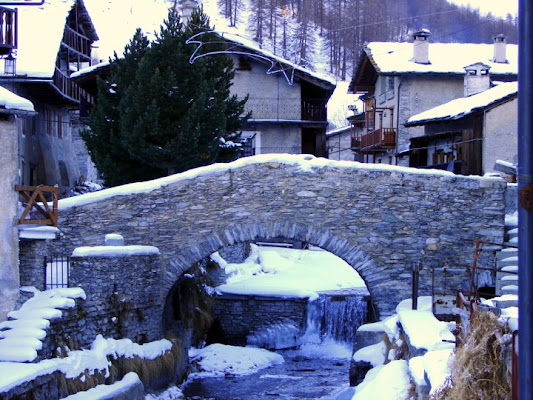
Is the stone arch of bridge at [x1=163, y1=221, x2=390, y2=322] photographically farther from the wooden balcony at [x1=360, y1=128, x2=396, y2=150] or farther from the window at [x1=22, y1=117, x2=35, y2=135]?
the wooden balcony at [x1=360, y1=128, x2=396, y2=150]

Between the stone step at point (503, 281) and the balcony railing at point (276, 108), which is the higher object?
the balcony railing at point (276, 108)

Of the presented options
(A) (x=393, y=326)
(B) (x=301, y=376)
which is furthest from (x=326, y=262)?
(A) (x=393, y=326)

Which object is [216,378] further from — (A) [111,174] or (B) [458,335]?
(B) [458,335]

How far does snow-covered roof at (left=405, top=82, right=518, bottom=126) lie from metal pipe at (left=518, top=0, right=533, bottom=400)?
17.4 meters

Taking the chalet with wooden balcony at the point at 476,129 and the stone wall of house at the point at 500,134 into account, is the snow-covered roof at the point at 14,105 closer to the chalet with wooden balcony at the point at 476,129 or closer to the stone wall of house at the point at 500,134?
the chalet with wooden balcony at the point at 476,129

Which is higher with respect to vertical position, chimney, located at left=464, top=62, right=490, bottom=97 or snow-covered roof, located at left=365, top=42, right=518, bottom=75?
snow-covered roof, located at left=365, top=42, right=518, bottom=75

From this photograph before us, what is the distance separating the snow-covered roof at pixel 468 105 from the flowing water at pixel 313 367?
566cm

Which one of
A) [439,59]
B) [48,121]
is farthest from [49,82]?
[439,59]

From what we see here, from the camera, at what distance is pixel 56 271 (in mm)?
13727

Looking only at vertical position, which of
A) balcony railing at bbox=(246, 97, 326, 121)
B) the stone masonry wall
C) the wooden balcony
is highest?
balcony railing at bbox=(246, 97, 326, 121)

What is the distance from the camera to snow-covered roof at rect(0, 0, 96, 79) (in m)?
22.8

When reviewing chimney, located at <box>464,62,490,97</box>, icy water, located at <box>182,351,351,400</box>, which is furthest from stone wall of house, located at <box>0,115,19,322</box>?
chimney, located at <box>464,62,490,97</box>

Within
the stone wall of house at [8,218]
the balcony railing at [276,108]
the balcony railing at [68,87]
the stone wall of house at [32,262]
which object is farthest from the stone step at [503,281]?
the balcony railing at [68,87]

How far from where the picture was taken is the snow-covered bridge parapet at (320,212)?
46.0ft
